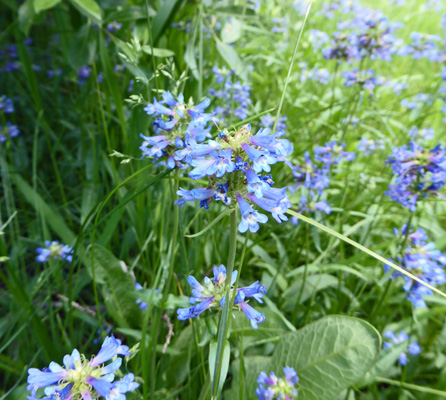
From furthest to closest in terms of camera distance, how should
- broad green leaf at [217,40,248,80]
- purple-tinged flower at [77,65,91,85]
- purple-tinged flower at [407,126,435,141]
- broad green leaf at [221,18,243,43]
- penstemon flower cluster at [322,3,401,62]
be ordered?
purple-tinged flower at [77,65,91,85] < penstemon flower cluster at [322,3,401,62] < purple-tinged flower at [407,126,435,141] < broad green leaf at [221,18,243,43] < broad green leaf at [217,40,248,80]

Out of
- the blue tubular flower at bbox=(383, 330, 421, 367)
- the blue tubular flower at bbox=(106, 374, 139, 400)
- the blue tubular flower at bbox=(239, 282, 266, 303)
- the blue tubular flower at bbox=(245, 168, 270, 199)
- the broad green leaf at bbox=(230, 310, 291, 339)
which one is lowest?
the blue tubular flower at bbox=(383, 330, 421, 367)

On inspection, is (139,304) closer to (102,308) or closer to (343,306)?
(102,308)

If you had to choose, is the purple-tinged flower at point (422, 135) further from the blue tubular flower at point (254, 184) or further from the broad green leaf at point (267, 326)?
the blue tubular flower at point (254, 184)

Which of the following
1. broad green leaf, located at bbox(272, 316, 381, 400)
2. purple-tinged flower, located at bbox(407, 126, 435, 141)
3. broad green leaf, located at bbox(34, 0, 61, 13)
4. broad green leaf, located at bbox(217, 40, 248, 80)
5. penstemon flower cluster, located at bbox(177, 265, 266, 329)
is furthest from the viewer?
purple-tinged flower, located at bbox(407, 126, 435, 141)

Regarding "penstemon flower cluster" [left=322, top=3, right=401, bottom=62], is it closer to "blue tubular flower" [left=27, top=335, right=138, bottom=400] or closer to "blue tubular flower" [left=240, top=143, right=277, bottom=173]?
"blue tubular flower" [left=240, top=143, right=277, bottom=173]

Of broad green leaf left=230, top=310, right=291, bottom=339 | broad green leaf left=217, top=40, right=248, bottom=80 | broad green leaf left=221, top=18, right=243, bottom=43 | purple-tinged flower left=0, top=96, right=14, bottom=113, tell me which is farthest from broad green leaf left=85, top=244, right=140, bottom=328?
purple-tinged flower left=0, top=96, right=14, bottom=113

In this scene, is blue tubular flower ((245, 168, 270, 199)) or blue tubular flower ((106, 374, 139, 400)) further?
blue tubular flower ((245, 168, 270, 199))

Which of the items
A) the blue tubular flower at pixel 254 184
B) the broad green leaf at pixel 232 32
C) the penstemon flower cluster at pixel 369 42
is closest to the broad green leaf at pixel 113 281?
the blue tubular flower at pixel 254 184

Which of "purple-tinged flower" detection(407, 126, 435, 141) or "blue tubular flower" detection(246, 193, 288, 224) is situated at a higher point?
"blue tubular flower" detection(246, 193, 288, 224)
